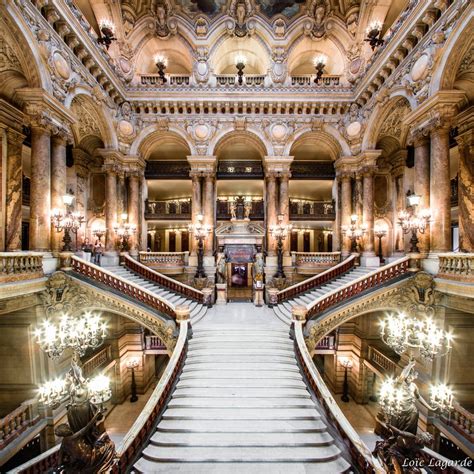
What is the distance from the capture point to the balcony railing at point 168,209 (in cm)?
1656

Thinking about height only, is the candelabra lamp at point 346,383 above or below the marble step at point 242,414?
below

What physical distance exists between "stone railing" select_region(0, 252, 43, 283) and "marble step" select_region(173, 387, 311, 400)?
18.7 ft

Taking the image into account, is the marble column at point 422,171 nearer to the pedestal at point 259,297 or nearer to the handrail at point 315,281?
the handrail at point 315,281

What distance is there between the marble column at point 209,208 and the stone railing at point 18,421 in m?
9.34

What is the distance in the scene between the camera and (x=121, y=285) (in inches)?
387

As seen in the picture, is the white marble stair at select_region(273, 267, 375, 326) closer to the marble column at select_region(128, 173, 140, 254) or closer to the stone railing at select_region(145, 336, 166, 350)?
the stone railing at select_region(145, 336, 166, 350)

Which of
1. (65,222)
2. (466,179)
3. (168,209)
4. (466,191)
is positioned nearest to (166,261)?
(168,209)

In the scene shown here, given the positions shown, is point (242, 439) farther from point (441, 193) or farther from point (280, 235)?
point (441, 193)

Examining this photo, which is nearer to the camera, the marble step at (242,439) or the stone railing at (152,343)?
the marble step at (242,439)

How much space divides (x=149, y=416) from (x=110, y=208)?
36.6ft

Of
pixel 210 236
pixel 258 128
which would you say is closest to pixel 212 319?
pixel 210 236

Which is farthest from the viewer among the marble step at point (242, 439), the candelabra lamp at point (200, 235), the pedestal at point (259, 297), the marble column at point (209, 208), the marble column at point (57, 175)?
the marble column at point (209, 208)

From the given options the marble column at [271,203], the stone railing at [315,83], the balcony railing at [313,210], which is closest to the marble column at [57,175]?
the marble column at [271,203]

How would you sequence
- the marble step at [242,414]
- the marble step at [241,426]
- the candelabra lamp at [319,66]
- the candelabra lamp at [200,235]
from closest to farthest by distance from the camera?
the marble step at [241,426], the marble step at [242,414], the candelabra lamp at [200,235], the candelabra lamp at [319,66]
